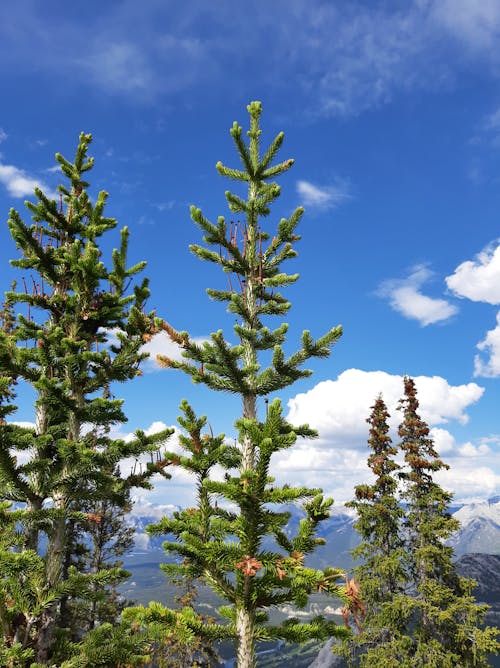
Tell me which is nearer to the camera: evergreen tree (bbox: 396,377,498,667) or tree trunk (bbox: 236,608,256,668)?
tree trunk (bbox: 236,608,256,668)

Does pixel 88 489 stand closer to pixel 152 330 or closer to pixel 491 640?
pixel 152 330

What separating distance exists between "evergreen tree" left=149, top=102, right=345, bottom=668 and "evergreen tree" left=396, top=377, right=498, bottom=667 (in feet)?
61.8

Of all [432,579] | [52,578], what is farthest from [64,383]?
[432,579]

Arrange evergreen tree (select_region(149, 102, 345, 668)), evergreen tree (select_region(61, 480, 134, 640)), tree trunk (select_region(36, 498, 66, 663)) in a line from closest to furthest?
evergreen tree (select_region(149, 102, 345, 668))
tree trunk (select_region(36, 498, 66, 663))
evergreen tree (select_region(61, 480, 134, 640))

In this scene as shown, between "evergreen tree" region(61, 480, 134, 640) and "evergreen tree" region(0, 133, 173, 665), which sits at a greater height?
"evergreen tree" region(0, 133, 173, 665)

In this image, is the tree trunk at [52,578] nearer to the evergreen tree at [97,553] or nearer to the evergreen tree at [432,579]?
the evergreen tree at [97,553]

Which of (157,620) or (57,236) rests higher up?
→ (57,236)

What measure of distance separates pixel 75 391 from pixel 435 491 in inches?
884

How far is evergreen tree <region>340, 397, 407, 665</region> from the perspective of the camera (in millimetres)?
23375

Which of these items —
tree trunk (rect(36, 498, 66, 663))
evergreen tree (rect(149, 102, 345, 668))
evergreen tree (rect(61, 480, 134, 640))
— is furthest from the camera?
evergreen tree (rect(61, 480, 134, 640))

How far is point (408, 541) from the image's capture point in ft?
86.1

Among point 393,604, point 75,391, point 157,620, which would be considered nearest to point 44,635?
point 157,620

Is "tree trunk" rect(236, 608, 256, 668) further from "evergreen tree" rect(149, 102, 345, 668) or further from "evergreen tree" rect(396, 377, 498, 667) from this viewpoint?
"evergreen tree" rect(396, 377, 498, 667)

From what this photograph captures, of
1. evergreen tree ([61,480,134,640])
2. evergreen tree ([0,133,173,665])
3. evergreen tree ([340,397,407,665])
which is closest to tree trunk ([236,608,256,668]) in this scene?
evergreen tree ([0,133,173,665])
